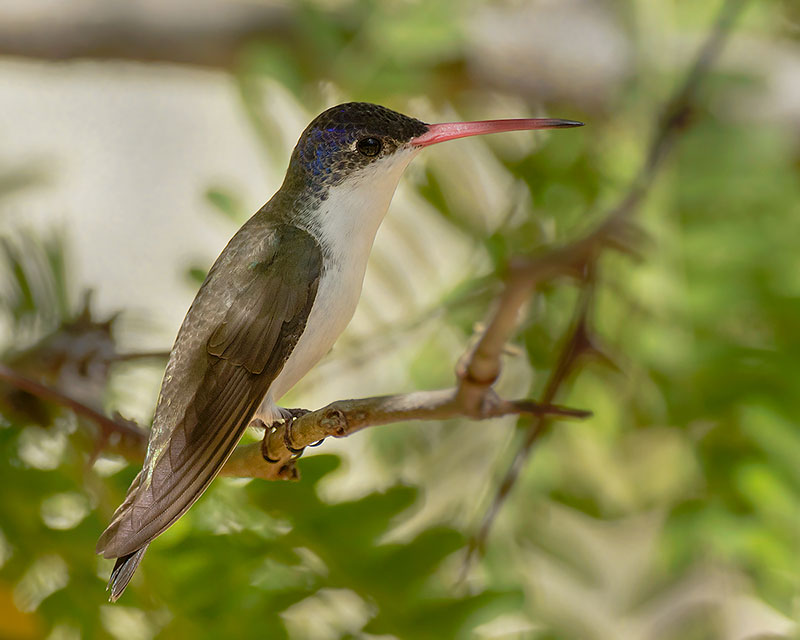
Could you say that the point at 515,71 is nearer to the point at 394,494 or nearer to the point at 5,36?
the point at 5,36

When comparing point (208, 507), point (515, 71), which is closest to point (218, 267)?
point (208, 507)

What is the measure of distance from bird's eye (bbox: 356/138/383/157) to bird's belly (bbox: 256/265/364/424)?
0.08 metres

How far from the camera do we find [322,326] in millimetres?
491

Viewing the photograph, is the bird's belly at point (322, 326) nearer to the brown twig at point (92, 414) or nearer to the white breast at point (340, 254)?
the white breast at point (340, 254)

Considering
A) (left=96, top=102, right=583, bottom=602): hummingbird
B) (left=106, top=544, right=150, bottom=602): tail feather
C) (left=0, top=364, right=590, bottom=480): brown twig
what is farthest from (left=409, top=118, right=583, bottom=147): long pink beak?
(left=106, top=544, right=150, bottom=602): tail feather

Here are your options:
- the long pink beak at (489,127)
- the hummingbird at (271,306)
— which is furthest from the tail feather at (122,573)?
the long pink beak at (489,127)

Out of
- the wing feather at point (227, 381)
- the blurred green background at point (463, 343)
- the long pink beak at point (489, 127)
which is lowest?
the blurred green background at point (463, 343)

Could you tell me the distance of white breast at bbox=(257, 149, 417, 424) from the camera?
1.63 ft

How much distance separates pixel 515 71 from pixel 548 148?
15.9 inches

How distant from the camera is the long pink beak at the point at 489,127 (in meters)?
0.44

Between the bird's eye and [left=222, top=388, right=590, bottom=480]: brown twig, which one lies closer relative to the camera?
[left=222, top=388, right=590, bottom=480]: brown twig

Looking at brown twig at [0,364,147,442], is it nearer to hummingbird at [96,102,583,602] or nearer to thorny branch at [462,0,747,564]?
hummingbird at [96,102,583,602]

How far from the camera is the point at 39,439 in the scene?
887 mm

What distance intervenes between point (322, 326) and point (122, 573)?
0.15 metres
